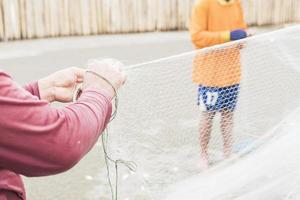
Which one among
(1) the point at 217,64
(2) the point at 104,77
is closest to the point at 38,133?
(2) the point at 104,77

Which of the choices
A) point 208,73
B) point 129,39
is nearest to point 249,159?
point 208,73

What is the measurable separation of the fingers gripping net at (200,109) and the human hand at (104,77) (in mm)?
700

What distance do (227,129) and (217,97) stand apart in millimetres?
260

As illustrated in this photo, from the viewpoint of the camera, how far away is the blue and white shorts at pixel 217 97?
3.00 m

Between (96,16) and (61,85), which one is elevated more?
(61,85)

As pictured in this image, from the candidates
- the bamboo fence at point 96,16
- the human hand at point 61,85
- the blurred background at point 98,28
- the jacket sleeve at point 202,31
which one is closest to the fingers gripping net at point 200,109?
the jacket sleeve at point 202,31

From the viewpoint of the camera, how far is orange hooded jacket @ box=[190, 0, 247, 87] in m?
2.90

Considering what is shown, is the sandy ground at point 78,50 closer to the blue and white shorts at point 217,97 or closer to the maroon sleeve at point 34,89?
the blue and white shorts at point 217,97

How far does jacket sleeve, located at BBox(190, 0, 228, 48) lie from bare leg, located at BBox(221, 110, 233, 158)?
560mm

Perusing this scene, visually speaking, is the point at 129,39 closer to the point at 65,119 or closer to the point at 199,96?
the point at 199,96

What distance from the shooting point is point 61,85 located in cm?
165

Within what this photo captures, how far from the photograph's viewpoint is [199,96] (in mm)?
3023

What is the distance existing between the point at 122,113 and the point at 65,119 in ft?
4.04

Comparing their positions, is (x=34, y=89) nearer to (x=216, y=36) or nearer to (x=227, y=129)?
(x=227, y=129)
